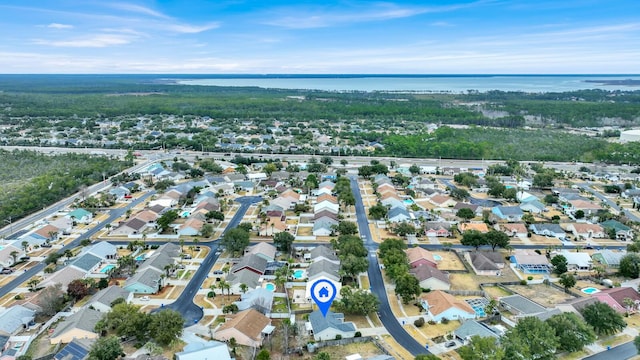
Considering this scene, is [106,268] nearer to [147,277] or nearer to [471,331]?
[147,277]

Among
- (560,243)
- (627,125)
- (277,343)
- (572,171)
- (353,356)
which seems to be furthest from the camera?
(627,125)

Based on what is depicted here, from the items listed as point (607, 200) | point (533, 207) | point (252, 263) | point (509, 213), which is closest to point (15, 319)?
point (252, 263)

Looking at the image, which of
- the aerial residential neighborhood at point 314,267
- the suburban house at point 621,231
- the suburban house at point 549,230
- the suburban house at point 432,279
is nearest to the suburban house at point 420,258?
the aerial residential neighborhood at point 314,267

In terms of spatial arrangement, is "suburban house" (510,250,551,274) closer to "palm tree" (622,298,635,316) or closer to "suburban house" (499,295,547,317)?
"suburban house" (499,295,547,317)

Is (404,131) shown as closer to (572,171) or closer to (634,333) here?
(572,171)

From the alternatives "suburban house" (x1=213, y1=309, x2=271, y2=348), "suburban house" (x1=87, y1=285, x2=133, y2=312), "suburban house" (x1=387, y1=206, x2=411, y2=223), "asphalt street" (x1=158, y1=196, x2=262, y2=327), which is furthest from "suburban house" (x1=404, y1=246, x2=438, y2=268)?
"suburban house" (x1=87, y1=285, x2=133, y2=312)

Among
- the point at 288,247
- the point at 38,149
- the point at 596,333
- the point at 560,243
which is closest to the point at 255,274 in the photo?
the point at 288,247
